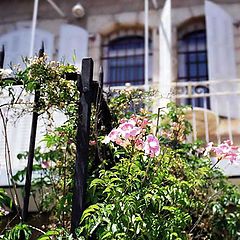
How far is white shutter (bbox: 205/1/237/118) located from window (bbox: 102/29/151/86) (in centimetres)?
145

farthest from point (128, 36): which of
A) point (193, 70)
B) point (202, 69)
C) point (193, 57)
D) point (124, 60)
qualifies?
point (202, 69)

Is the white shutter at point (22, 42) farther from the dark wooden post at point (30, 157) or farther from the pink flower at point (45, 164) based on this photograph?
the dark wooden post at point (30, 157)

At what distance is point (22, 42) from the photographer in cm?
969

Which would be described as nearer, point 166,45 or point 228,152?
point 228,152

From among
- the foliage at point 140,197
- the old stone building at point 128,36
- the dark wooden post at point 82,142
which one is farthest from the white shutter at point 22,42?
the dark wooden post at point 82,142

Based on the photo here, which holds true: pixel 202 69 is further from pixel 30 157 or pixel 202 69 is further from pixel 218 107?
pixel 30 157

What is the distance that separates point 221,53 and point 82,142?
5.99 metres

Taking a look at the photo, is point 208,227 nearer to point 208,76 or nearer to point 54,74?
point 54,74

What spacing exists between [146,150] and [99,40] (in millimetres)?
6954

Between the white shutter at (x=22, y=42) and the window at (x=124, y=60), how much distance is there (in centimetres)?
110

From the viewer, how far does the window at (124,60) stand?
9609 millimetres

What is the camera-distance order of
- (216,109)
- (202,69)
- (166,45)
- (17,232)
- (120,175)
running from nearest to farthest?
(17,232) < (120,175) < (216,109) < (166,45) < (202,69)

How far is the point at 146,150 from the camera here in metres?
3.27

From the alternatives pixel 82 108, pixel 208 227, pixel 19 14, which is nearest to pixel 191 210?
pixel 208 227
